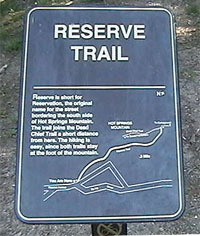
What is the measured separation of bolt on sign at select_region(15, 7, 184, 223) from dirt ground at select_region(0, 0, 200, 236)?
1.57 meters

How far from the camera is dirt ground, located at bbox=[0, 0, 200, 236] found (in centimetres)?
376

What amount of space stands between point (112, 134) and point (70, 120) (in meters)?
0.21

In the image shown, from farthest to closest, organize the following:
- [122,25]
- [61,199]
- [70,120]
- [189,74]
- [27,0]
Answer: [27,0], [189,74], [122,25], [70,120], [61,199]

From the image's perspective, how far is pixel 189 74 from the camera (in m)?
5.24

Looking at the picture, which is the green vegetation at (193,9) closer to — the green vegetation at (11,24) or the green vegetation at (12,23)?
the green vegetation at (12,23)

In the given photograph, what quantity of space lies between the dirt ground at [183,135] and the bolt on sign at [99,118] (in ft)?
5.14

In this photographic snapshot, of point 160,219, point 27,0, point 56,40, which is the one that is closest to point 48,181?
point 160,219

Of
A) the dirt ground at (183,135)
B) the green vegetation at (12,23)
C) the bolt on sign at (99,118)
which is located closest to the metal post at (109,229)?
the bolt on sign at (99,118)

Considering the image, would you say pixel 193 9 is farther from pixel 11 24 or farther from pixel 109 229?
pixel 109 229

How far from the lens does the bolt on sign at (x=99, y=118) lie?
2.22m

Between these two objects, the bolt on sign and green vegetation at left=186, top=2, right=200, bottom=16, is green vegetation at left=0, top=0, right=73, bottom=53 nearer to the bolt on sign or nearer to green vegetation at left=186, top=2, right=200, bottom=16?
green vegetation at left=186, top=2, right=200, bottom=16

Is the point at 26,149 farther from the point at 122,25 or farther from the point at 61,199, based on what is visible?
the point at 122,25

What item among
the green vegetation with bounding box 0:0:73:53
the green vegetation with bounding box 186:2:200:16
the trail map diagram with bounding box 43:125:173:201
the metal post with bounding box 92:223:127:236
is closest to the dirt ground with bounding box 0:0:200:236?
the green vegetation with bounding box 186:2:200:16

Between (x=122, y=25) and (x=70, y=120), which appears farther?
(x=122, y=25)
